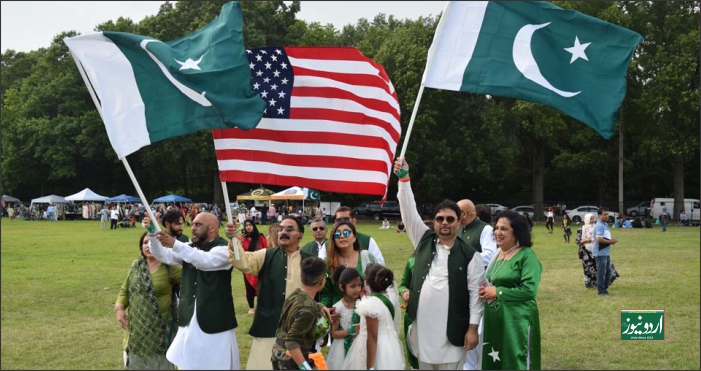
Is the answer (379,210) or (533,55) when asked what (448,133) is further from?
(533,55)

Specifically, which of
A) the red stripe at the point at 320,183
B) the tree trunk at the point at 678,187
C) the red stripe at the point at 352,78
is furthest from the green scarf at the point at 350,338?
the tree trunk at the point at 678,187

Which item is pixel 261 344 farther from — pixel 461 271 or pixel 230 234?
pixel 461 271

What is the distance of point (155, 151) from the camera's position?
56156 mm

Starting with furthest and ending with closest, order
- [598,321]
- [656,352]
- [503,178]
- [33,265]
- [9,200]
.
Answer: [9,200], [503,178], [33,265], [598,321], [656,352]

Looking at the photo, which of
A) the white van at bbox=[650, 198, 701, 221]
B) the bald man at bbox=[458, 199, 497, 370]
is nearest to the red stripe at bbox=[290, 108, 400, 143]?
the bald man at bbox=[458, 199, 497, 370]

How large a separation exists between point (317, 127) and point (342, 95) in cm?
47

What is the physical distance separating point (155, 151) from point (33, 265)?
36306 millimetres

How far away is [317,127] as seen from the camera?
7.96 m

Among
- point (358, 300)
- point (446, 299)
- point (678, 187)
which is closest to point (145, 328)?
point (358, 300)

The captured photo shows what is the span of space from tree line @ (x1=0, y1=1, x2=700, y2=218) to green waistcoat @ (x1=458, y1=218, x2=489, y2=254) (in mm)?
39496

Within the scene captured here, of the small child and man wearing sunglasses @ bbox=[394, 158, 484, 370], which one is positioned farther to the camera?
man wearing sunglasses @ bbox=[394, 158, 484, 370]

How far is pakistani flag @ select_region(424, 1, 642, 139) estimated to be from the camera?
7090 mm

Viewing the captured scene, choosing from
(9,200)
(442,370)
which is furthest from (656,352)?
(9,200)

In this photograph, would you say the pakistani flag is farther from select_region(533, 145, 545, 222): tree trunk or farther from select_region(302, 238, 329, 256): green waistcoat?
select_region(533, 145, 545, 222): tree trunk
